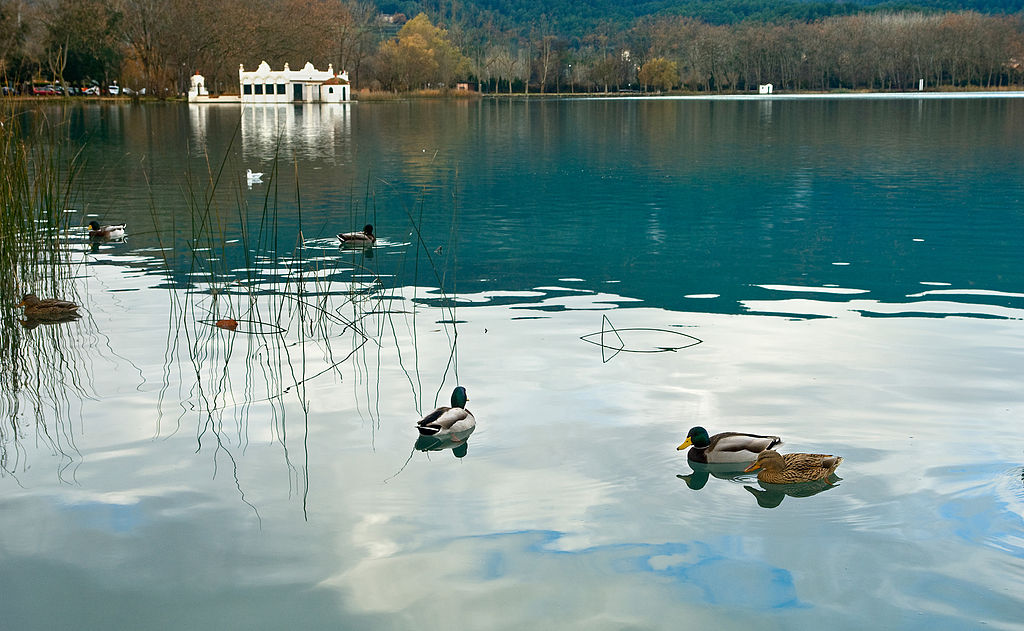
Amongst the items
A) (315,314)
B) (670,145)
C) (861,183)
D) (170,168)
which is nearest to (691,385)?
(315,314)

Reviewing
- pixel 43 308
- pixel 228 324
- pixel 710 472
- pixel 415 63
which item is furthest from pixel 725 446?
pixel 415 63

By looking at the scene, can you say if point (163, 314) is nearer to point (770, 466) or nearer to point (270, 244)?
point (270, 244)

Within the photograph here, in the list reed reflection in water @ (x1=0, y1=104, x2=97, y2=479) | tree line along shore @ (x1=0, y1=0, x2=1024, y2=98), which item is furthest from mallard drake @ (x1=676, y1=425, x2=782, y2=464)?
tree line along shore @ (x1=0, y1=0, x2=1024, y2=98)

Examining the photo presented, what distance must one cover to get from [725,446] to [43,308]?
5.98 metres

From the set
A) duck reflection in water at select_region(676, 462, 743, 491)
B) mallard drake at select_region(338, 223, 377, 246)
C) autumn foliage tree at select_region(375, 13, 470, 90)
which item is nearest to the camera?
duck reflection in water at select_region(676, 462, 743, 491)

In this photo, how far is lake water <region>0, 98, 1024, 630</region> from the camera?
4.44m

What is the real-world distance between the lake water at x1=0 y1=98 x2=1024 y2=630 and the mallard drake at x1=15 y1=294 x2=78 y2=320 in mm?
171

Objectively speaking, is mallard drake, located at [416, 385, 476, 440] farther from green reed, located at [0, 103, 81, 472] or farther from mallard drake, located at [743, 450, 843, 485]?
green reed, located at [0, 103, 81, 472]

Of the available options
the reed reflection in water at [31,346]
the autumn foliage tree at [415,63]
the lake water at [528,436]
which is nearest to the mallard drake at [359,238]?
the lake water at [528,436]

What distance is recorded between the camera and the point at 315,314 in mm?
9430

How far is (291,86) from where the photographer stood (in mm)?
88625

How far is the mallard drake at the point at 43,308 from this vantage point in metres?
8.85

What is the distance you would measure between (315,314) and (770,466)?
5.05 metres

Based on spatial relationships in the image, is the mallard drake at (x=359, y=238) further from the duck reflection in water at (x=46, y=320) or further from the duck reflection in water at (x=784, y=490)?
the duck reflection in water at (x=784, y=490)
